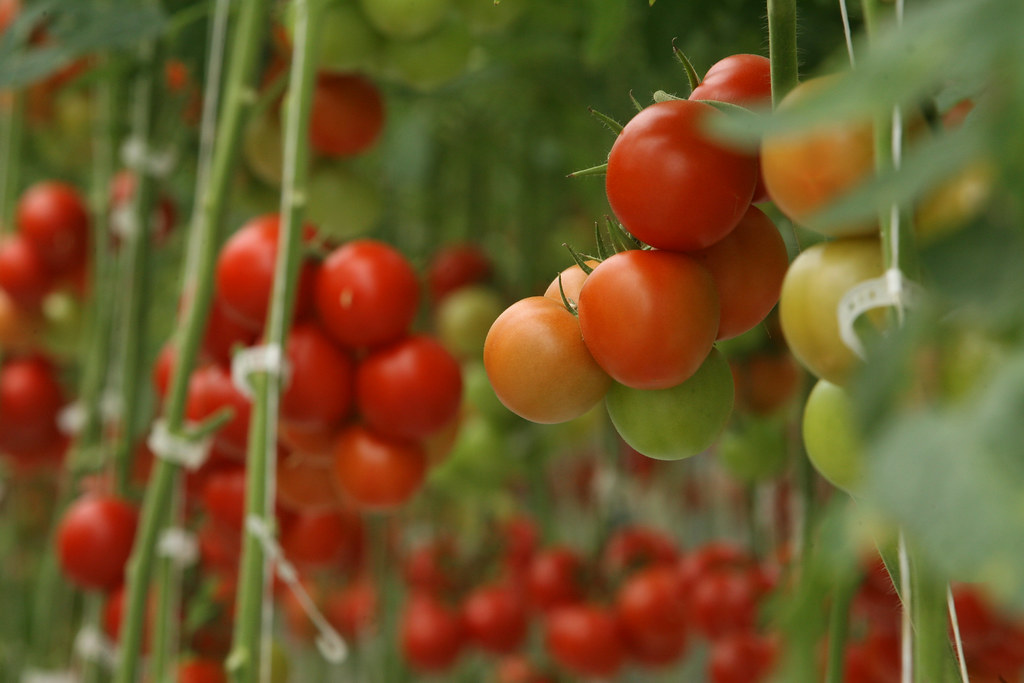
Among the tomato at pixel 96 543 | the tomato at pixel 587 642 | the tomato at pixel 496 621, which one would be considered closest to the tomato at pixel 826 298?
the tomato at pixel 96 543

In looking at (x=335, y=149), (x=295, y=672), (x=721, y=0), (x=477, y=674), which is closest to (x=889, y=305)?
(x=721, y=0)

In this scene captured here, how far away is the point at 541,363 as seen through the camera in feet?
0.74

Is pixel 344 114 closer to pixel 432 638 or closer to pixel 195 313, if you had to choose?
pixel 195 313

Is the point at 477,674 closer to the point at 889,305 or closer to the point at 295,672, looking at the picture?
the point at 295,672

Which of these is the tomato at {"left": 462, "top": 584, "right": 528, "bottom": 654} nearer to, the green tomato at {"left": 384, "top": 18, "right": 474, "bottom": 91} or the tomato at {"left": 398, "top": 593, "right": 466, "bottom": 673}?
the tomato at {"left": 398, "top": 593, "right": 466, "bottom": 673}

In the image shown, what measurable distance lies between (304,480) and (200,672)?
209 millimetres

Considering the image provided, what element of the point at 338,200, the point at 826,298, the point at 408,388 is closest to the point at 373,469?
the point at 408,388

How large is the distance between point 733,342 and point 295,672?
1.08m

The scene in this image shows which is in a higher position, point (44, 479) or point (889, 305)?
point (44, 479)

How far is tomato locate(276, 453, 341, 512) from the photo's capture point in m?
0.52

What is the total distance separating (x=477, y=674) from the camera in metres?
1.17

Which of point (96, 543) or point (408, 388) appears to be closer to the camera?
point (408, 388)

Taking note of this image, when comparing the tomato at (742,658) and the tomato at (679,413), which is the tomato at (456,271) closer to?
the tomato at (742,658)

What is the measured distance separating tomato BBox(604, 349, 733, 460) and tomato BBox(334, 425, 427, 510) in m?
0.25
